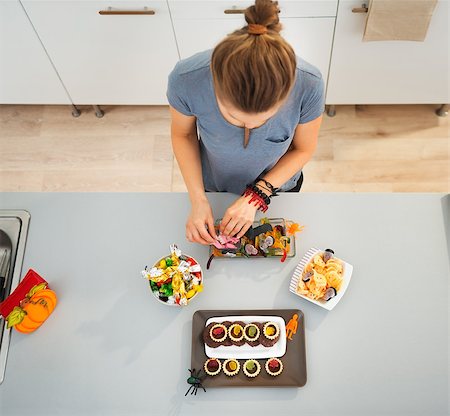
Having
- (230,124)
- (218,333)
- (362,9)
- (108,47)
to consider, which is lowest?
(218,333)

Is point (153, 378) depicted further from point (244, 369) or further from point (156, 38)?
point (156, 38)

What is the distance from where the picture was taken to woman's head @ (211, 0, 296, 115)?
2.56 ft

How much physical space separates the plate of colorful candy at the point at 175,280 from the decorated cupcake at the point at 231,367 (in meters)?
0.18

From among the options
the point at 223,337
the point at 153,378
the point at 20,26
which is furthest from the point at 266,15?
the point at 20,26

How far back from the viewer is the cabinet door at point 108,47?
5.76 feet

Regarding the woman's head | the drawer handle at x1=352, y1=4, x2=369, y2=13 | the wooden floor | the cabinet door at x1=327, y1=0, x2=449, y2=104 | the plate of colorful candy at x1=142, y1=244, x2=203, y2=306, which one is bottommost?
the wooden floor

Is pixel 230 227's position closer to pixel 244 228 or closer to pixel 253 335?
pixel 244 228

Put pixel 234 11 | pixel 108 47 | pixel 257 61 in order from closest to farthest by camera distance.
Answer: pixel 257 61
pixel 234 11
pixel 108 47

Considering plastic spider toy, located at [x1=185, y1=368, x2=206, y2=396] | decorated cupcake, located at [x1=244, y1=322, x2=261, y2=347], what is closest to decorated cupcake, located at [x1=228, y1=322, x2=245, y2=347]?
decorated cupcake, located at [x1=244, y1=322, x2=261, y2=347]

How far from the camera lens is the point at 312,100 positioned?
1.01m

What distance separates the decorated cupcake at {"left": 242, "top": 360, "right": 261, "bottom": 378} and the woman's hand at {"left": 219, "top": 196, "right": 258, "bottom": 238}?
32 centimetres

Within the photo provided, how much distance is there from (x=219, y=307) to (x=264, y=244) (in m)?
0.21

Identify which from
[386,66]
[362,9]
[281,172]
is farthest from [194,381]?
[386,66]

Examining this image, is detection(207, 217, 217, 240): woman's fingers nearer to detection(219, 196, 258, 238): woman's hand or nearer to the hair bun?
detection(219, 196, 258, 238): woman's hand
